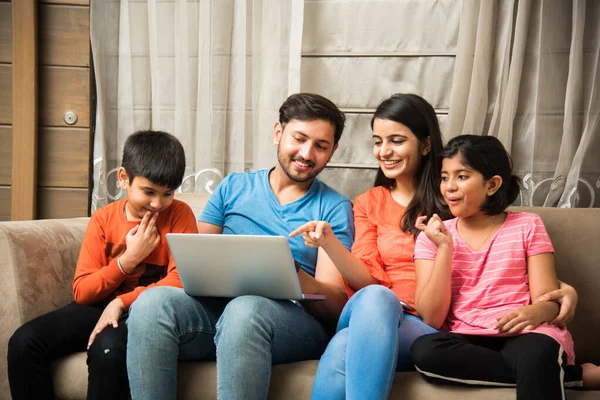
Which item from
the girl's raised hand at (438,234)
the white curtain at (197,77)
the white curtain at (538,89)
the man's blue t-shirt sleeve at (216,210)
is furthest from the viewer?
the white curtain at (197,77)

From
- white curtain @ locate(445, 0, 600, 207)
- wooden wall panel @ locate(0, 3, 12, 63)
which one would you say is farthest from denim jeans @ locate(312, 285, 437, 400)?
wooden wall panel @ locate(0, 3, 12, 63)

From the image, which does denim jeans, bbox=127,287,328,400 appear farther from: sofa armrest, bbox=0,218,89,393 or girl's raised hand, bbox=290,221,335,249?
sofa armrest, bbox=0,218,89,393

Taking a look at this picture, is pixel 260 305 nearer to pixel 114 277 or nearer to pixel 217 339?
pixel 217 339

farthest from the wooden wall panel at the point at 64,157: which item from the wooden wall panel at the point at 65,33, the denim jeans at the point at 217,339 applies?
the denim jeans at the point at 217,339

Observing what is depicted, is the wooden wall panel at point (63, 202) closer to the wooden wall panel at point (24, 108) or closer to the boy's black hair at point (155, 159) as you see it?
the wooden wall panel at point (24, 108)

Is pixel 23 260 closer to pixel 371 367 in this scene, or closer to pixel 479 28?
pixel 371 367

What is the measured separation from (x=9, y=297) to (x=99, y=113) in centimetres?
92

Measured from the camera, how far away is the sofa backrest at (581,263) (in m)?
1.68

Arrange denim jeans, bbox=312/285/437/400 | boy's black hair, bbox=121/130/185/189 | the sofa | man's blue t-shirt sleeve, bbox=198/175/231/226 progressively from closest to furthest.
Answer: denim jeans, bbox=312/285/437/400
the sofa
boy's black hair, bbox=121/130/185/189
man's blue t-shirt sleeve, bbox=198/175/231/226

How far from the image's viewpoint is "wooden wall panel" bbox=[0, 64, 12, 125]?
2334 millimetres

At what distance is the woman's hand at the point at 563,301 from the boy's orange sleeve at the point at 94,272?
3.27 feet

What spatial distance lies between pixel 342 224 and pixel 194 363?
0.51m

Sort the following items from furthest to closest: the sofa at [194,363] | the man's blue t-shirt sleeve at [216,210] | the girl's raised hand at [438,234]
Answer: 1. the man's blue t-shirt sleeve at [216,210]
2. the girl's raised hand at [438,234]
3. the sofa at [194,363]

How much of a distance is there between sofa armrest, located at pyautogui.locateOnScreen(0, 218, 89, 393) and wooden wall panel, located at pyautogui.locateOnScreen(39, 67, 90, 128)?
0.70 meters
